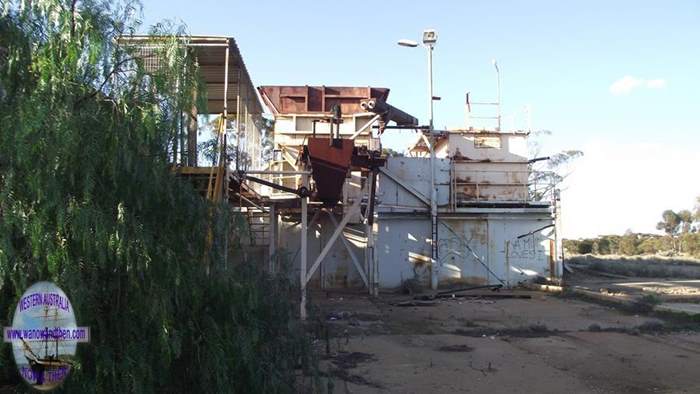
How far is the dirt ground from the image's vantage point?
317 inches

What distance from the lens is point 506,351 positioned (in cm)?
1045

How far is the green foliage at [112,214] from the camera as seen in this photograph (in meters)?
4.20

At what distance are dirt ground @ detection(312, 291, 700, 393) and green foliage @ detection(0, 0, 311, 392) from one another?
294 cm

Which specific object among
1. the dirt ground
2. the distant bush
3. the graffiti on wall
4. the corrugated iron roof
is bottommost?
the dirt ground

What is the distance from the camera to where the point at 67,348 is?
4.26m

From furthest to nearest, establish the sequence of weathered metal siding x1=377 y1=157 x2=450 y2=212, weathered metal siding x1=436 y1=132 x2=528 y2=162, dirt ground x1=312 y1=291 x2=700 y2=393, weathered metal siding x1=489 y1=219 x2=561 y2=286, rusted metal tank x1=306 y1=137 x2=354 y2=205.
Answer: weathered metal siding x1=436 y1=132 x2=528 y2=162 < weathered metal siding x1=489 y1=219 x2=561 y2=286 < weathered metal siding x1=377 y1=157 x2=450 y2=212 < rusted metal tank x1=306 y1=137 x2=354 y2=205 < dirt ground x1=312 y1=291 x2=700 y2=393

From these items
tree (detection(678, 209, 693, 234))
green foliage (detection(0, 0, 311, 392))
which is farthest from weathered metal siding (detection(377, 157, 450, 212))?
tree (detection(678, 209, 693, 234))

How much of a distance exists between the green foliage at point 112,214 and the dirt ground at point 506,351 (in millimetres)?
2938

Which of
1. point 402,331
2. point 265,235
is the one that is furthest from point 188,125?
point 265,235

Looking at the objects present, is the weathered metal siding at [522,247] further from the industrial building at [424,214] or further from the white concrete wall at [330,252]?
the white concrete wall at [330,252]

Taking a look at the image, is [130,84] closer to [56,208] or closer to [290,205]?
[56,208]

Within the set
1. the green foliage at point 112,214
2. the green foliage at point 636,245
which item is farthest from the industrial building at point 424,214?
the green foliage at point 636,245

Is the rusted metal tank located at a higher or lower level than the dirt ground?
higher

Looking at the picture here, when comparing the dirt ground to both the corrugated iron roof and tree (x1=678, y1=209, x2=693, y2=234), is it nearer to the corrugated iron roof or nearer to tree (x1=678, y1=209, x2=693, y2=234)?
the corrugated iron roof
